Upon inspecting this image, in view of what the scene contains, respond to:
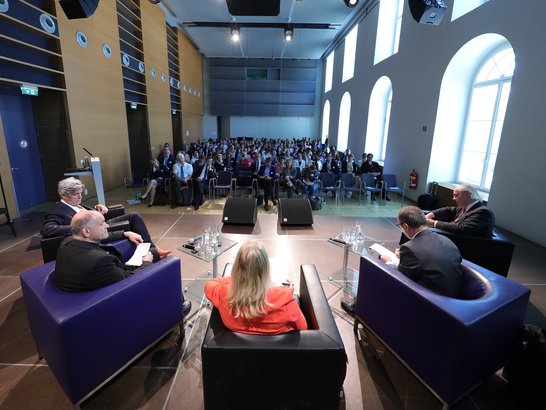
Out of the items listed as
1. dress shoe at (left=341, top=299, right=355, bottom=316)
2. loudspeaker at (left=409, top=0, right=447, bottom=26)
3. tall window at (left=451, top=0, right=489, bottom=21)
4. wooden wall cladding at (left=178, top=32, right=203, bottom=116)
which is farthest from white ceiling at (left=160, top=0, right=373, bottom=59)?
dress shoe at (left=341, top=299, right=355, bottom=316)

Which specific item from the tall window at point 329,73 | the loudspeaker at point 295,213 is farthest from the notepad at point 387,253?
the tall window at point 329,73

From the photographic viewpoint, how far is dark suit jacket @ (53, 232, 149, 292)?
6.15 ft

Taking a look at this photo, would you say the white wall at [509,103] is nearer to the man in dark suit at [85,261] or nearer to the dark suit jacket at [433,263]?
the dark suit jacket at [433,263]

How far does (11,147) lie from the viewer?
5852mm

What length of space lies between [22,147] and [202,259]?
587cm

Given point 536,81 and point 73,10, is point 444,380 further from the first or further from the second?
point 73,10

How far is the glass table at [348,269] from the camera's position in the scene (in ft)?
10.5

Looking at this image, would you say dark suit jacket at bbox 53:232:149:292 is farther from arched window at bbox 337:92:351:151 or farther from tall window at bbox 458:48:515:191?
arched window at bbox 337:92:351:151

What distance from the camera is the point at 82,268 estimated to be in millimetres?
1876

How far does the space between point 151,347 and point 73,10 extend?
5335 mm

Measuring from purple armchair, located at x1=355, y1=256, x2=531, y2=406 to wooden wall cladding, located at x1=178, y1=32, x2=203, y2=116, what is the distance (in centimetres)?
1519

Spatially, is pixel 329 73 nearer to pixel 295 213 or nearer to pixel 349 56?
pixel 349 56

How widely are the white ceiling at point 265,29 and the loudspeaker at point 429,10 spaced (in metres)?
6.08

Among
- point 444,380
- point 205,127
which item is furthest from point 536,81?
point 205,127
